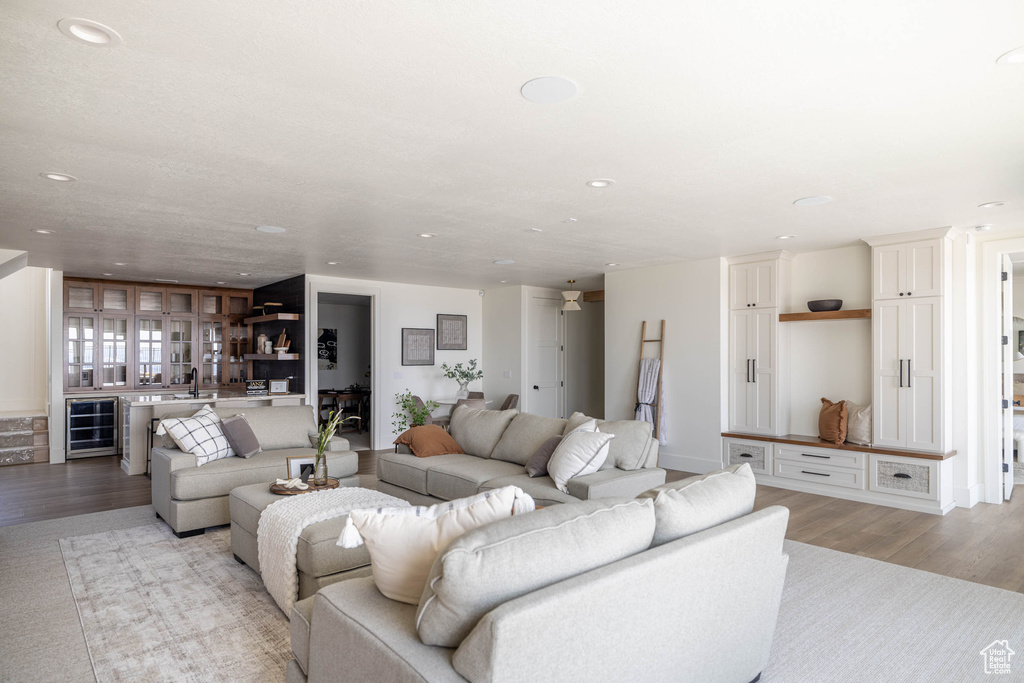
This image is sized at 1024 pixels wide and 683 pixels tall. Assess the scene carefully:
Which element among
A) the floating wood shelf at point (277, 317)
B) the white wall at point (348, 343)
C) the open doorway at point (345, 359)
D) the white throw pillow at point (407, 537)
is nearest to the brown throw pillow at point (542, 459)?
the white throw pillow at point (407, 537)

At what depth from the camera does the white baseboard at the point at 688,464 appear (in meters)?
6.39

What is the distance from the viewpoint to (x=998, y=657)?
2.61 m

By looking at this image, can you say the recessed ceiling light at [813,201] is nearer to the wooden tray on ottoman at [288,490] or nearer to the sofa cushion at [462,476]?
the sofa cushion at [462,476]

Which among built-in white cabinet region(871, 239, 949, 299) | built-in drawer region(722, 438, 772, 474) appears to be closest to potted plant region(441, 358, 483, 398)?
built-in drawer region(722, 438, 772, 474)

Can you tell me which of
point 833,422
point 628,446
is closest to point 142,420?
point 628,446

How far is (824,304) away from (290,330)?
20.9 ft

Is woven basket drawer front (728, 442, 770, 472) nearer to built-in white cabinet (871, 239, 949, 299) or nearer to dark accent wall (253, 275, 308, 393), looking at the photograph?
built-in white cabinet (871, 239, 949, 299)

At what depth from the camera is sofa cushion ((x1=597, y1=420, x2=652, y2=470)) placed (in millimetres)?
4047

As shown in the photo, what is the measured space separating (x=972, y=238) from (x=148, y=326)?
383 inches

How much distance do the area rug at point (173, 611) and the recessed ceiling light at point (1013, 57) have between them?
357 cm

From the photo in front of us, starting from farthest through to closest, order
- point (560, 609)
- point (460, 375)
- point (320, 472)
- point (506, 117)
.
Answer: point (460, 375)
point (320, 472)
point (506, 117)
point (560, 609)

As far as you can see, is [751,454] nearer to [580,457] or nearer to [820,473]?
[820,473]

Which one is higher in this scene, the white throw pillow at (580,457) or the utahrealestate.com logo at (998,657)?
the white throw pillow at (580,457)

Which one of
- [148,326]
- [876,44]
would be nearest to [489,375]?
[148,326]
